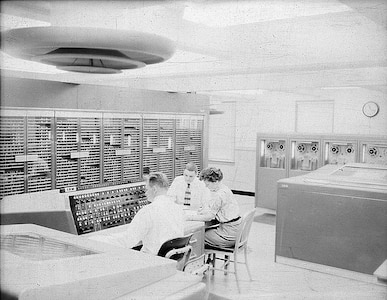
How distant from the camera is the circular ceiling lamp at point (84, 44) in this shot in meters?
1.05

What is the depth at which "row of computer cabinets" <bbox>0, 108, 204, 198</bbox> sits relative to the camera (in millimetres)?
4125

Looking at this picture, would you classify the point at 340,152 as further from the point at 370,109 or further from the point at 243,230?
the point at 243,230

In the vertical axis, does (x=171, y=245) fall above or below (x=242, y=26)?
below

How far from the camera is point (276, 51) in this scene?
3.66 meters

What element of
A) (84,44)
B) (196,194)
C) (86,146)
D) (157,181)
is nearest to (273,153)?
(196,194)

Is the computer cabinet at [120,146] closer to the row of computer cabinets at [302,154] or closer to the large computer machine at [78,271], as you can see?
the row of computer cabinets at [302,154]

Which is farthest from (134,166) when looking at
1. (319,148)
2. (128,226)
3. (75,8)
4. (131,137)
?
(75,8)

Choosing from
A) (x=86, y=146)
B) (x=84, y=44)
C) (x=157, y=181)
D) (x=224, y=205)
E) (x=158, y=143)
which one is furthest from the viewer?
(x=158, y=143)

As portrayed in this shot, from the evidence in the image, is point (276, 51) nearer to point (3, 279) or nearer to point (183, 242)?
point (183, 242)

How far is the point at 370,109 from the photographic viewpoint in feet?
28.9

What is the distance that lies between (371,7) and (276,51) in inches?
74.8

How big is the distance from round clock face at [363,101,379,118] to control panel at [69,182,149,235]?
6.98 m

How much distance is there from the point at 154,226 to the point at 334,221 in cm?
130

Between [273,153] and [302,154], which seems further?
[273,153]
